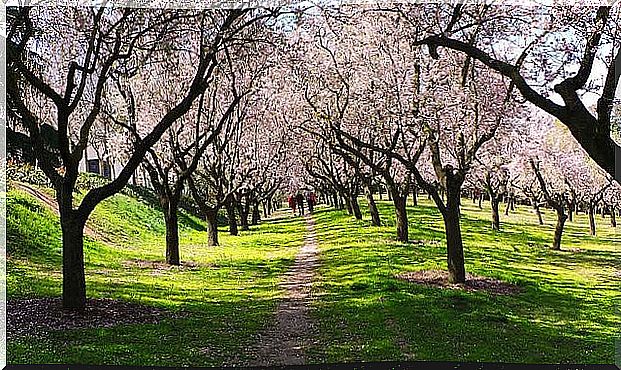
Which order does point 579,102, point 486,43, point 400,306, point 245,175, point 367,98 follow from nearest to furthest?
point 579,102 < point 400,306 < point 486,43 < point 367,98 < point 245,175

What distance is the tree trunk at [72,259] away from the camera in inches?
436

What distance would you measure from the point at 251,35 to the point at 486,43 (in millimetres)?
4355

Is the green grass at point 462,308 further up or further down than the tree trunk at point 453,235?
further down

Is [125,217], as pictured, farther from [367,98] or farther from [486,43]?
[486,43]

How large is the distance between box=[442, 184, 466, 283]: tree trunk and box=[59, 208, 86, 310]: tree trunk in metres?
6.76

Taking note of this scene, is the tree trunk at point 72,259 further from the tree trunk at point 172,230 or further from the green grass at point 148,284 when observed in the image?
the tree trunk at point 172,230

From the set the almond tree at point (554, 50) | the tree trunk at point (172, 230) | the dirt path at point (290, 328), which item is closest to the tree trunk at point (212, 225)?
the tree trunk at point (172, 230)

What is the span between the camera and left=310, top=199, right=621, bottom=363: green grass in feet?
32.6

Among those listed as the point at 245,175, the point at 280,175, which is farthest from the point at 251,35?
the point at 280,175

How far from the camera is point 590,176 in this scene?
31.4 meters

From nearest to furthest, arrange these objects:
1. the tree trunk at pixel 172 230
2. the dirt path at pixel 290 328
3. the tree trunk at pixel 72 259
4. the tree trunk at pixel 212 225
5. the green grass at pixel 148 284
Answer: the dirt path at pixel 290 328, the green grass at pixel 148 284, the tree trunk at pixel 72 259, the tree trunk at pixel 172 230, the tree trunk at pixel 212 225

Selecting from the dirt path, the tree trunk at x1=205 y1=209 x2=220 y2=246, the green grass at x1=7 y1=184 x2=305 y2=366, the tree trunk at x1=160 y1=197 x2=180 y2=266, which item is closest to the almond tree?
the dirt path

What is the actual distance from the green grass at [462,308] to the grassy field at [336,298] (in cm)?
4

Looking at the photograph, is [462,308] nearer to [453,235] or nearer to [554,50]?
[453,235]
